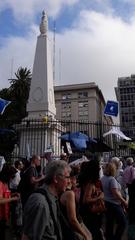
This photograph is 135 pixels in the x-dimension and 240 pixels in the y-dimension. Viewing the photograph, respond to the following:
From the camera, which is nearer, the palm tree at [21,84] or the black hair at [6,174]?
the black hair at [6,174]

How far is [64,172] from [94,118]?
7764cm

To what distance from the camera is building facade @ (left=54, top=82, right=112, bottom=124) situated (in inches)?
3255

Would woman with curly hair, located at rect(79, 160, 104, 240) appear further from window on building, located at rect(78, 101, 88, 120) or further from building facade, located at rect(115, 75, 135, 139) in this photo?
building facade, located at rect(115, 75, 135, 139)

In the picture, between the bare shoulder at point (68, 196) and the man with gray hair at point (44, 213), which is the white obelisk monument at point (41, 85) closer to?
the bare shoulder at point (68, 196)

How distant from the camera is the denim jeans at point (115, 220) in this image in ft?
20.7

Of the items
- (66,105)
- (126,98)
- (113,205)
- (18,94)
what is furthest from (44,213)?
(126,98)

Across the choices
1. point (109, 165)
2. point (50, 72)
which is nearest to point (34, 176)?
point (109, 165)

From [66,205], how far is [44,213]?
117 centimetres

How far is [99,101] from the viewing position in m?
87.9

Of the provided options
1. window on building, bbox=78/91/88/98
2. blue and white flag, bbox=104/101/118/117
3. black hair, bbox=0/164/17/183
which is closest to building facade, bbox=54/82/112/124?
window on building, bbox=78/91/88/98

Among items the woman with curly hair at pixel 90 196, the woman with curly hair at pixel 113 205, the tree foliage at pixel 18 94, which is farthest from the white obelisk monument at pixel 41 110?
the tree foliage at pixel 18 94

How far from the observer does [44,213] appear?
2.76 meters

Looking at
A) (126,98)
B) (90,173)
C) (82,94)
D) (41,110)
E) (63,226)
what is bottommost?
(63,226)

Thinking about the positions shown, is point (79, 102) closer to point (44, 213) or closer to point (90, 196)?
point (90, 196)
